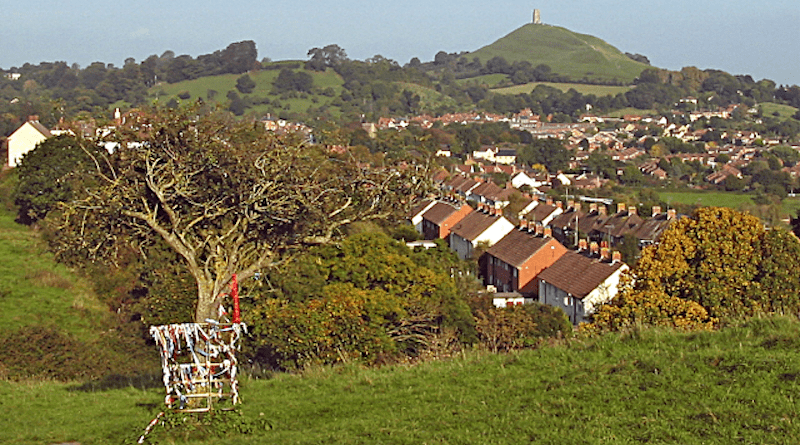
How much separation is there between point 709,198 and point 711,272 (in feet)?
217

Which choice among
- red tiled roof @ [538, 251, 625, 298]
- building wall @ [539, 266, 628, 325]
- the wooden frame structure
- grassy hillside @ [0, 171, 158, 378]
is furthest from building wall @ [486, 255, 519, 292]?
the wooden frame structure

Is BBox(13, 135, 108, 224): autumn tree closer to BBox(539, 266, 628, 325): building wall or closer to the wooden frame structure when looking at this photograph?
BBox(539, 266, 628, 325): building wall

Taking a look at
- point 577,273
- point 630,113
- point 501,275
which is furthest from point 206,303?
point 630,113

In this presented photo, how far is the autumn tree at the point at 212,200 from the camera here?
9.83 metres

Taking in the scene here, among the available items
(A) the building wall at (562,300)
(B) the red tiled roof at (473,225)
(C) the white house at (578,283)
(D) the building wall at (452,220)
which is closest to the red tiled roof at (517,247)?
(C) the white house at (578,283)

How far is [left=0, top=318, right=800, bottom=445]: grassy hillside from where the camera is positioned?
23.0 feet

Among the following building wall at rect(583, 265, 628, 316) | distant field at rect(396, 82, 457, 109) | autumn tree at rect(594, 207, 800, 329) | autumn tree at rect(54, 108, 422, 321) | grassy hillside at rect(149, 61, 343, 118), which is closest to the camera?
autumn tree at rect(54, 108, 422, 321)

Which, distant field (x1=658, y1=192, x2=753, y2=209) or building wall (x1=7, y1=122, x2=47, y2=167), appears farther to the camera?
distant field (x1=658, y1=192, x2=753, y2=209)

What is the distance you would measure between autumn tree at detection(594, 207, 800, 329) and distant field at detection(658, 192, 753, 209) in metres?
58.5

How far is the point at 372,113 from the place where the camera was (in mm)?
163375

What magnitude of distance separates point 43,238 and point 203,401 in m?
25.9

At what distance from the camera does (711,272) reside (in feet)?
68.3

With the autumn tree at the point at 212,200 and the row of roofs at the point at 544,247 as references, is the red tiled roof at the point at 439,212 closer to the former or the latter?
the row of roofs at the point at 544,247

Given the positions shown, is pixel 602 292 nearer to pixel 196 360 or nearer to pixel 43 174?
pixel 43 174
